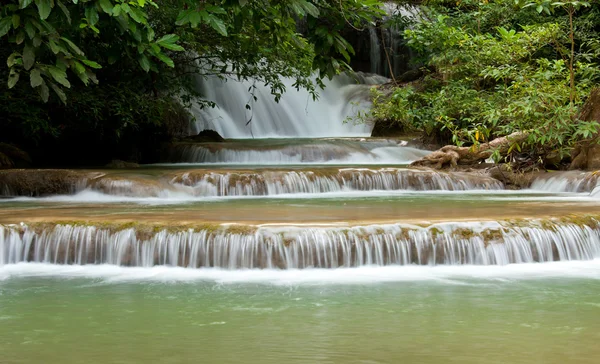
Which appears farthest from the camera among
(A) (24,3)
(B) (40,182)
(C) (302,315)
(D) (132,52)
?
(B) (40,182)

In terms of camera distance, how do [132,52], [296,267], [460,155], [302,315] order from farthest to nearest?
[460,155]
[296,267]
[302,315]
[132,52]

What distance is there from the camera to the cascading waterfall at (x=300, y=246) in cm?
774

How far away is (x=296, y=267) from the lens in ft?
25.3

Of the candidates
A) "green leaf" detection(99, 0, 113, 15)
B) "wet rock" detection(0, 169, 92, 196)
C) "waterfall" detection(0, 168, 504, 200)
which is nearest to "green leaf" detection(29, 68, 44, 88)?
"green leaf" detection(99, 0, 113, 15)

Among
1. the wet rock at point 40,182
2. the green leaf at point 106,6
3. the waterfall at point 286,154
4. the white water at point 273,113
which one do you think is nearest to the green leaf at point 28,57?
the green leaf at point 106,6

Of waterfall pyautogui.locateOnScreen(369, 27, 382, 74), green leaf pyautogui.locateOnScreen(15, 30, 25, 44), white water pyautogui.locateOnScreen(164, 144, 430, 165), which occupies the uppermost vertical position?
waterfall pyautogui.locateOnScreen(369, 27, 382, 74)

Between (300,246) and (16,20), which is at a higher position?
(16,20)

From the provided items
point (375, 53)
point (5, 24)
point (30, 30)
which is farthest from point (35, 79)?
point (375, 53)

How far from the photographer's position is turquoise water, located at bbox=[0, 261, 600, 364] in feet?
15.6

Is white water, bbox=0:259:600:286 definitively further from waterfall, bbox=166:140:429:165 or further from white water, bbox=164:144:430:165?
waterfall, bbox=166:140:429:165

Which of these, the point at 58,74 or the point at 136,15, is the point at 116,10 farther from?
the point at 58,74

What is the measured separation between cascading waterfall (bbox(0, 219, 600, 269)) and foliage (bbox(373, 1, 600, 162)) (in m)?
4.15

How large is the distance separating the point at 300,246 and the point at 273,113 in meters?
16.3

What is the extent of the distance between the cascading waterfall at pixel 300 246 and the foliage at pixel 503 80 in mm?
4154
